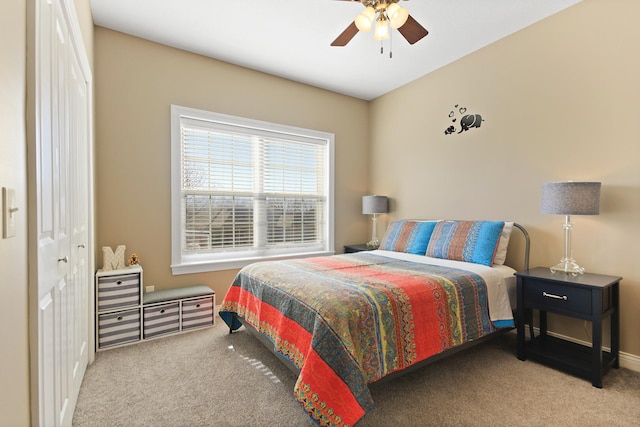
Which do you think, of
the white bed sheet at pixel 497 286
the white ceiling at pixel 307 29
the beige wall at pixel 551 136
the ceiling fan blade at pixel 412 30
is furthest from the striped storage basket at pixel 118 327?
the beige wall at pixel 551 136

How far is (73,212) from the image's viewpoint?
1839 millimetres

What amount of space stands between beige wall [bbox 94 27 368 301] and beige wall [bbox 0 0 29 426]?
2319 mm

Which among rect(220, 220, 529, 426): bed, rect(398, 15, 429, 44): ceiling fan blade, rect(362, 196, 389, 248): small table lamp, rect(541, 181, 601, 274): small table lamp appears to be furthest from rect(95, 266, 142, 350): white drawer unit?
rect(541, 181, 601, 274): small table lamp

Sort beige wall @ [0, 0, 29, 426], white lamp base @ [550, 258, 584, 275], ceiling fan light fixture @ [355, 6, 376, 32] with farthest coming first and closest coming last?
white lamp base @ [550, 258, 584, 275]
ceiling fan light fixture @ [355, 6, 376, 32]
beige wall @ [0, 0, 29, 426]

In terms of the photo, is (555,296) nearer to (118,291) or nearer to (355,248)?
(355,248)

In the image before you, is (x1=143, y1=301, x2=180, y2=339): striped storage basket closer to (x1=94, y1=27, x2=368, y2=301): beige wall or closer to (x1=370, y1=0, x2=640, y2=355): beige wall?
(x1=94, y1=27, x2=368, y2=301): beige wall

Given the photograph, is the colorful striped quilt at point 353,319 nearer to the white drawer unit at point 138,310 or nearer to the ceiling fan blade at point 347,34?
the white drawer unit at point 138,310

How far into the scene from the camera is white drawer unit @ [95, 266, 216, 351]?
106 inches

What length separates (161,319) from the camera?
2947 mm

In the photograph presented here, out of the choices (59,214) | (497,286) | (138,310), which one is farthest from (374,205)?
(59,214)

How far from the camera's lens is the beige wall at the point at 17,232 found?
0.79m

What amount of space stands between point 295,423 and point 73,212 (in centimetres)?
177

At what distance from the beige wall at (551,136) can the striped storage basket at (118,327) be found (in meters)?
3.36

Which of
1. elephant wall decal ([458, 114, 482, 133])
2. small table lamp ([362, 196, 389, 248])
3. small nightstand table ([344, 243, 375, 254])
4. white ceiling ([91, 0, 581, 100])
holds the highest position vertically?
white ceiling ([91, 0, 581, 100])
